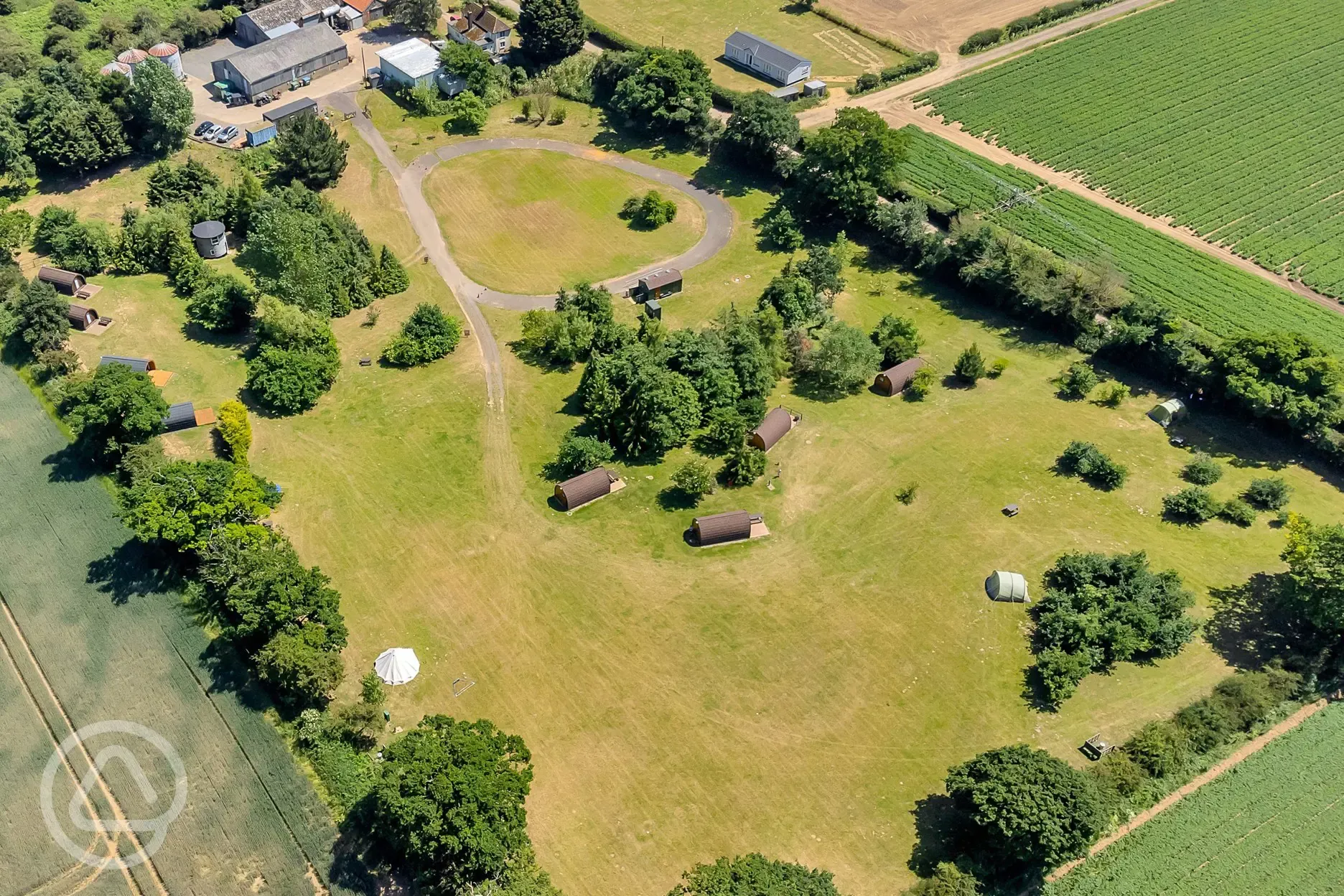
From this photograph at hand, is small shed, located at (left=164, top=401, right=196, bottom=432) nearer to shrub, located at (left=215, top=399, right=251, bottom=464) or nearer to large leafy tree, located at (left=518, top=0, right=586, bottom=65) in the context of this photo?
shrub, located at (left=215, top=399, right=251, bottom=464)

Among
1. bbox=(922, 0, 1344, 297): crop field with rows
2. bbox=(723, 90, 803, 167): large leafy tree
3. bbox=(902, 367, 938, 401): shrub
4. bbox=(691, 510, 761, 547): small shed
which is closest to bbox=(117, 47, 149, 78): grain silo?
bbox=(723, 90, 803, 167): large leafy tree

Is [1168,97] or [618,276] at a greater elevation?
[1168,97]

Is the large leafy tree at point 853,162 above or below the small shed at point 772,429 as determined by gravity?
above

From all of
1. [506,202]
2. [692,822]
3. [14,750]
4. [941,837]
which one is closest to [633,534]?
[692,822]

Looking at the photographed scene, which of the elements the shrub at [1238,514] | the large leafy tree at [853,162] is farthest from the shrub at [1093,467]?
the large leafy tree at [853,162]

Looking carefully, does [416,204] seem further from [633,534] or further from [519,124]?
[633,534]

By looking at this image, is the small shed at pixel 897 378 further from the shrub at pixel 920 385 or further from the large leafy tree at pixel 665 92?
the large leafy tree at pixel 665 92
